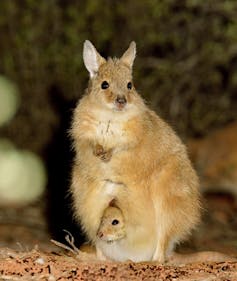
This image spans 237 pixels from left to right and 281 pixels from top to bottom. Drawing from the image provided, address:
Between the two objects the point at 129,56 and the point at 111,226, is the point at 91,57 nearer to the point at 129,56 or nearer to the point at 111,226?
the point at 129,56

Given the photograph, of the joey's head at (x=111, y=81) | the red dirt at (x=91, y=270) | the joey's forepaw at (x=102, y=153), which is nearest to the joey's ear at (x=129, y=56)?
the joey's head at (x=111, y=81)

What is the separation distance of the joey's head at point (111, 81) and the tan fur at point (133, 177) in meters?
0.01

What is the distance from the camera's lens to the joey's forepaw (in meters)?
6.45

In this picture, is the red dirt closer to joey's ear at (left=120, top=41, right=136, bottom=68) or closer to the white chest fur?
the white chest fur

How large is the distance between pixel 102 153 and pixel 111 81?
81cm

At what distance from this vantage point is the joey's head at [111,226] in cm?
625

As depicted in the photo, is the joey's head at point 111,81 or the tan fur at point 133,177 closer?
the tan fur at point 133,177

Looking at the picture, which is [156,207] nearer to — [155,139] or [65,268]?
[155,139]

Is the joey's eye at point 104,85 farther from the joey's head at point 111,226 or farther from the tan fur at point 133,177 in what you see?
the joey's head at point 111,226

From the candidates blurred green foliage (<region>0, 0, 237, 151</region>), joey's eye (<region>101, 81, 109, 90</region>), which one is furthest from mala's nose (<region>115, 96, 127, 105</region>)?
blurred green foliage (<region>0, 0, 237, 151</region>)

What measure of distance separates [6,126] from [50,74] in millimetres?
1155

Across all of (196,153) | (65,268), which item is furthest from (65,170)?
(65,268)

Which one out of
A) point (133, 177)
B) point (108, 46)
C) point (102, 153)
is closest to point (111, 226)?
point (133, 177)

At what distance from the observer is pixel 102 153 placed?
647 cm
